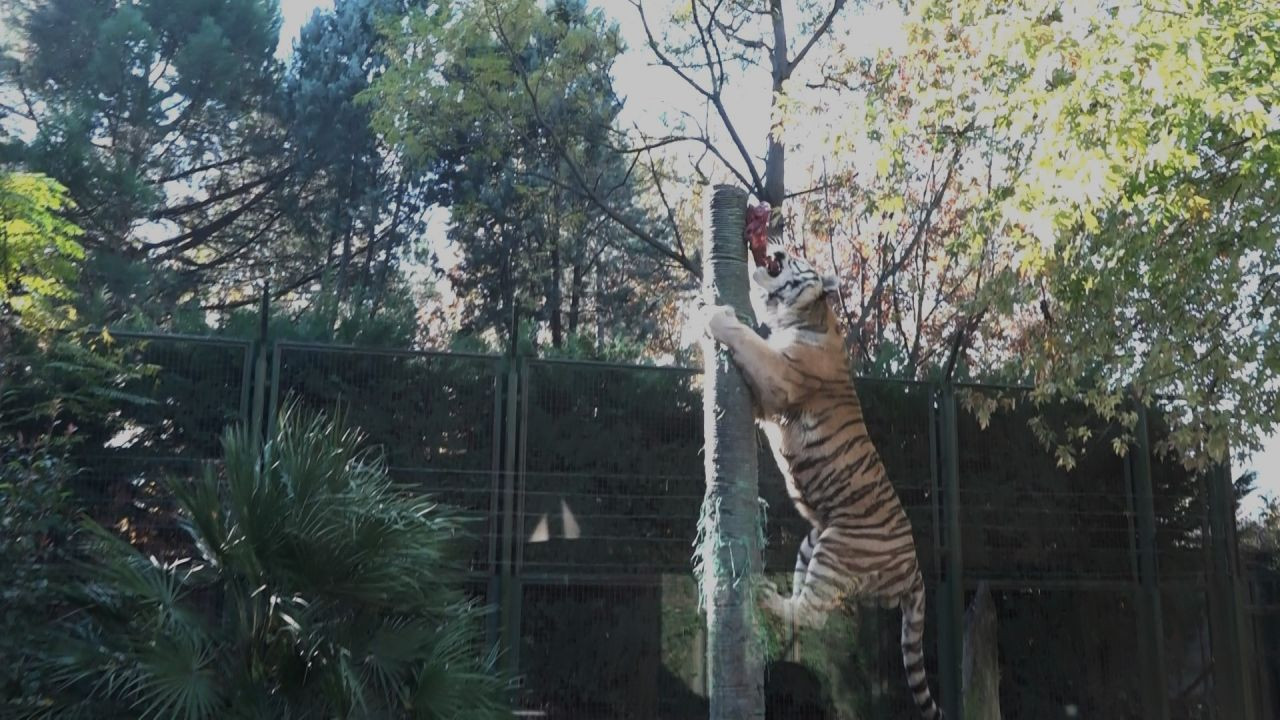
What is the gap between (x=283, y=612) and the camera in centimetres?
576

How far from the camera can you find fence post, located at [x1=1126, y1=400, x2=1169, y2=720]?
376 inches

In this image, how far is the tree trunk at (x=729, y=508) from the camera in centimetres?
471

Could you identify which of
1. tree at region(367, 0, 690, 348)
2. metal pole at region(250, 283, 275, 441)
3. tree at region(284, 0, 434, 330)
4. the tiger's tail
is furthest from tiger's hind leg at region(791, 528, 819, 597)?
tree at region(284, 0, 434, 330)

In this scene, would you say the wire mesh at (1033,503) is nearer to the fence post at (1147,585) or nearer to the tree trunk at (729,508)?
the fence post at (1147,585)

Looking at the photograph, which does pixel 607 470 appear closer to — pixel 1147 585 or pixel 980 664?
pixel 980 664

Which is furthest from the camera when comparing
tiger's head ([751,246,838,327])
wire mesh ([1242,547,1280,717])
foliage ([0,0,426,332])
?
foliage ([0,0,426,332])

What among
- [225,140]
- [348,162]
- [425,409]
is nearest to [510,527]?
[425,409]

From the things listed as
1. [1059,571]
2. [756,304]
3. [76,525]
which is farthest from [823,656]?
[76,525]

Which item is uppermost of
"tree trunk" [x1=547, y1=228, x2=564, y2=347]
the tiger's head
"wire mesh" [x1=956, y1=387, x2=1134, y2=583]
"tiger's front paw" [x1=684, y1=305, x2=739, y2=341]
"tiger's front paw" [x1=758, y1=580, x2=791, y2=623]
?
"tree trunk" [x1=547, y1=228, x2=564, y2=347]

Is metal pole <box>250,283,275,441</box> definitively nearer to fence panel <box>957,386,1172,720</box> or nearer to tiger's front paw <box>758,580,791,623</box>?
tiger's front paw <box>758,580,791,623</box>

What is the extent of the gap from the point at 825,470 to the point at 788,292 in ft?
4.00

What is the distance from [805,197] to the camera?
16.6 metres

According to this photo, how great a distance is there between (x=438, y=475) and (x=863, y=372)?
13.1 ft

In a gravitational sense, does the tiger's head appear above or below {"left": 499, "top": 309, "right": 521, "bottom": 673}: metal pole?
above
